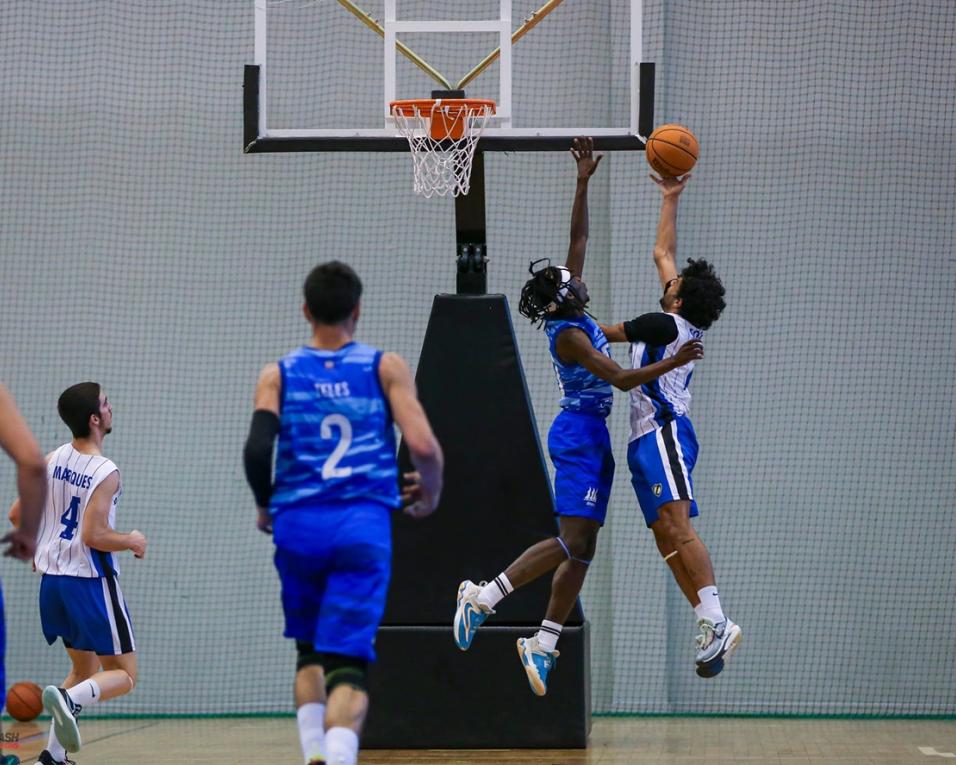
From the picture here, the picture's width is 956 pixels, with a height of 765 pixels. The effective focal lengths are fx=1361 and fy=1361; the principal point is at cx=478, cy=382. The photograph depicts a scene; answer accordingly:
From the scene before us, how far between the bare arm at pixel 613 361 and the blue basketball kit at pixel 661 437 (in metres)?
0.17

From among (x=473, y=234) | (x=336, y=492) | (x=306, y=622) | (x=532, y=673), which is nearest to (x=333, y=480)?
(x=336, y=492)

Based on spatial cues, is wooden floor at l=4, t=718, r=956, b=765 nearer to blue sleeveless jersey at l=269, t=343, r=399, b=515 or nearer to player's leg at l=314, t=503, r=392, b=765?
player's leg at l=314, t=503, r=392, b=765

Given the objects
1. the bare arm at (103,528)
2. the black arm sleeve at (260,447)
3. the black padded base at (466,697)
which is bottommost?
the black padded base at (466,697)

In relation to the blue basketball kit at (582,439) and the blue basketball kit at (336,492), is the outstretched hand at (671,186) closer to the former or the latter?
the blue basketball kit at (582,439)

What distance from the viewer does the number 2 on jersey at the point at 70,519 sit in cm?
601

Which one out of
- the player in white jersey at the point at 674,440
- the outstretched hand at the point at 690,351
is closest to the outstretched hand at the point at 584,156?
the player in white jersey at the point at 674,440

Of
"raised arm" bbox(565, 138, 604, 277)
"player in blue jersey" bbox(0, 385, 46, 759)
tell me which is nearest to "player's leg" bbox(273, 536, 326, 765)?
"player in blue jersey" bbox(0, 385, 46, 759)

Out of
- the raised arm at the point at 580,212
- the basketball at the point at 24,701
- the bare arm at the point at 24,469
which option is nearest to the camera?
the bare arm at the point at 24,469

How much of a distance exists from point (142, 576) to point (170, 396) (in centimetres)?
126

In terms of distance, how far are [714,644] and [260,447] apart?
2739mm

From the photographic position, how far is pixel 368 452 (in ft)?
13.3

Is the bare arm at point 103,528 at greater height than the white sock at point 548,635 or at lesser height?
greater

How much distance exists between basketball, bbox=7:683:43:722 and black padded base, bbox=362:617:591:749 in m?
2.41

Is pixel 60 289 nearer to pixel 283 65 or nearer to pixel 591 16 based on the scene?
pixel 283 65
